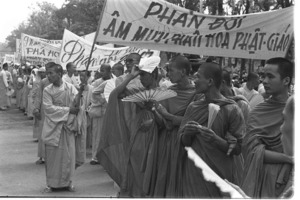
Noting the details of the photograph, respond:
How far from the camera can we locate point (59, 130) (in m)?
6.98

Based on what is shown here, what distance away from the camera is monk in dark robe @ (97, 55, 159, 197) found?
17.8 feet

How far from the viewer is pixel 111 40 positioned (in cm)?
555

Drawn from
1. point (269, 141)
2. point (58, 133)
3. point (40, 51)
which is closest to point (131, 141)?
point (58, 133)

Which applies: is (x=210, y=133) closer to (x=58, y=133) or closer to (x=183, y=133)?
(x=183, y=133)

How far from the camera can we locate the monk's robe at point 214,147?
13.8ft

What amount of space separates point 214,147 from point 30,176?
464cm

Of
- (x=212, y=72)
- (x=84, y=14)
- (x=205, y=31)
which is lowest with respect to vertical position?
(x=212, y=72)

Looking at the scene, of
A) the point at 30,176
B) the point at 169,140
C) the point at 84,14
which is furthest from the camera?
the point at 84,14

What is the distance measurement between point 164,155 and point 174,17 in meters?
1.53

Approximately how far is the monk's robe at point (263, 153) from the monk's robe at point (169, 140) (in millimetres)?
1371

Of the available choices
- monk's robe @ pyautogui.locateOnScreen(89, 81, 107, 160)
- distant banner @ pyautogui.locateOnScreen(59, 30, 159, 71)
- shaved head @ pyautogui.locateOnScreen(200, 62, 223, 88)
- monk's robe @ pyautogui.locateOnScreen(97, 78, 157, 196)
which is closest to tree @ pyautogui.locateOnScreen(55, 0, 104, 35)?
distant banner @ pyautogui.locateOnScreen(59, 30, 159, 71)

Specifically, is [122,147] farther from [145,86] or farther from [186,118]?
[186,118]

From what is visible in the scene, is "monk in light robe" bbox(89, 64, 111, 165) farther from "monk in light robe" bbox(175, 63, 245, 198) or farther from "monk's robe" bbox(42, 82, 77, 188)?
"monk in light robe" bbox(175, 63, 245, 198)

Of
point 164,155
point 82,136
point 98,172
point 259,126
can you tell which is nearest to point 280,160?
point 259,126
